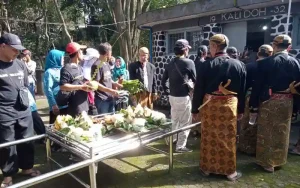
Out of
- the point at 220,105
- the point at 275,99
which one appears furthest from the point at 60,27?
the point at 275,99

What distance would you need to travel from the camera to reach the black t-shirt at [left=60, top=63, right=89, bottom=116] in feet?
11.6

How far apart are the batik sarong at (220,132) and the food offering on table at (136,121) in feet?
1.96

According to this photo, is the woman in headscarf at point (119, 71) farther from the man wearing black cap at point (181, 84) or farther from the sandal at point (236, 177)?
the sandal at point (236, 177)

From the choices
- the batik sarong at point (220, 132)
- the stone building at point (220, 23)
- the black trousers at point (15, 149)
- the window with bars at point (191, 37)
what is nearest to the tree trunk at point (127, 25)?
the stone building at point (220, 23)

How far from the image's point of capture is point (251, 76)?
415cm

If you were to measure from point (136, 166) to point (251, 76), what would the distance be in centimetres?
230

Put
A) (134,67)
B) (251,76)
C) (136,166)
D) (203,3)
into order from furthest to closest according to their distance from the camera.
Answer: (203,3)
(134,67)
(251,76)
(136,166)

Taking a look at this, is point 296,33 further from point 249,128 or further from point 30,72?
point 30,72

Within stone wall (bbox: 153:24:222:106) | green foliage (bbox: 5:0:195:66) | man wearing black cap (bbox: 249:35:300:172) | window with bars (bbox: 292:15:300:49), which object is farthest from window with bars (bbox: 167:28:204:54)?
green foliage (bbox: 5:0:195:66)

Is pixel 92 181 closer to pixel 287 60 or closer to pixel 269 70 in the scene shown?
pixel 269 70

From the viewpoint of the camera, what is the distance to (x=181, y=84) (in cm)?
437

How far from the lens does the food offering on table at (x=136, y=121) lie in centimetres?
314

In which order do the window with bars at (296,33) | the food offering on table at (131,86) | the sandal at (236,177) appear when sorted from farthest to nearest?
the window with bars at (296,33), the food offering on table at (131,86), the sandal at (236,177)

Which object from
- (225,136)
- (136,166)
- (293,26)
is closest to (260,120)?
(225,136)
